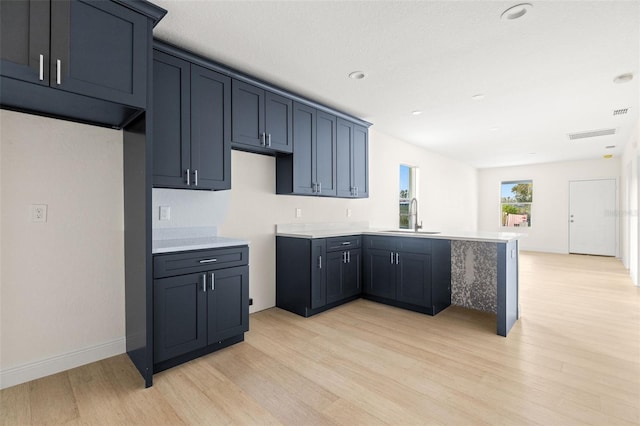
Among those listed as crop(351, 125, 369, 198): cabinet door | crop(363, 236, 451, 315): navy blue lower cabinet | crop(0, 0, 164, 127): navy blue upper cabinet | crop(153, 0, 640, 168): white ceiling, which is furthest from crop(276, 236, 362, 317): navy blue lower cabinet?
crop(0, 0, 164, 127): navy blue upper cabinet

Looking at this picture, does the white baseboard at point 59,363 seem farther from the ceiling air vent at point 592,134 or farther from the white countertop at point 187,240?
the ceiling air vent at point 592,134

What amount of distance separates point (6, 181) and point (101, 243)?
693 millimetres

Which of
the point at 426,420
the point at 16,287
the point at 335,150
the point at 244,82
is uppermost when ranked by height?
the point at 244,82

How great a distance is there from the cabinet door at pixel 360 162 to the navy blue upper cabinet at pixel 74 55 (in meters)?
2.83

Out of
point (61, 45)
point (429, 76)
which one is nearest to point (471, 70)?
point (429, 76)

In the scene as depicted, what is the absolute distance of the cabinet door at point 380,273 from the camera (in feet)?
12.4

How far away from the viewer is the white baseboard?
204 cm

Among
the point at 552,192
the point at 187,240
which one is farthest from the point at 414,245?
the point at 552,192

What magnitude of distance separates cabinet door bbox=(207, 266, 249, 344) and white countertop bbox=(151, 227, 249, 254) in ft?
0.75

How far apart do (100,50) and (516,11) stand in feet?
8.76

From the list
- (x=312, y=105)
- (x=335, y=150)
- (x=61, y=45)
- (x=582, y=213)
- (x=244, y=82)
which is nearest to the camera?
(x=61, y=45)

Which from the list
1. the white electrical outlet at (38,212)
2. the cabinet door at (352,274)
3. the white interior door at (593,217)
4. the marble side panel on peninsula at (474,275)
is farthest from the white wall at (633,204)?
the white electrical outlet at (38,212)

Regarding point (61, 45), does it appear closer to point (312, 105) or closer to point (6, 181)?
point (6, 181)

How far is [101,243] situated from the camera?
243cm
